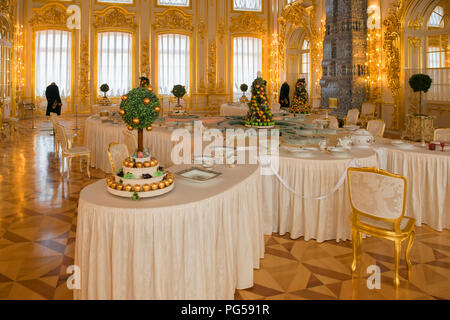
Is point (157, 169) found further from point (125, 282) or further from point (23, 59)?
point (23, 59)

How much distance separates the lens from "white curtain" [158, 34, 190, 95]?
17.3 m

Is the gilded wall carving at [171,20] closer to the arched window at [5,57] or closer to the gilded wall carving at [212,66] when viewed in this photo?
the gilded wall carving at [212,66]

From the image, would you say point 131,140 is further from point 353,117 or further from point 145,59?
point 145,59

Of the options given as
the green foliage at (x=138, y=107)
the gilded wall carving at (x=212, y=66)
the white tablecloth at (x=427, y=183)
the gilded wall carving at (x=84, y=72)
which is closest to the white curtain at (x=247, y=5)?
the gilded wall carving at (x=212, y=66)

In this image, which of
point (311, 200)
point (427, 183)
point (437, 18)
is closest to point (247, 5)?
point (437, 18)

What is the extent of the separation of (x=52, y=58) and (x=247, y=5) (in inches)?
348

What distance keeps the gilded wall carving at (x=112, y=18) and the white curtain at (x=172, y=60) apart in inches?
63.9

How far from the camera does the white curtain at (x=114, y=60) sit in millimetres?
16734

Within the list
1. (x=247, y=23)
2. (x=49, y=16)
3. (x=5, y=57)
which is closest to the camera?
(x=5, y=57)

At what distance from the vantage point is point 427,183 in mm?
4387

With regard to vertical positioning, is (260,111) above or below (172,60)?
below

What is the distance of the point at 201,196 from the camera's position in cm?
262
